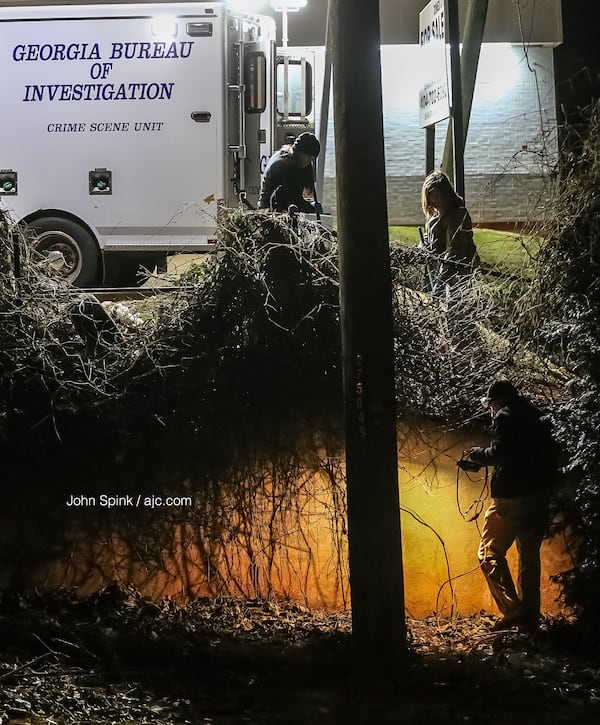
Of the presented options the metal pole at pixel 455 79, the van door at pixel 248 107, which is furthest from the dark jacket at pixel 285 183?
the van door at pixel 248 107

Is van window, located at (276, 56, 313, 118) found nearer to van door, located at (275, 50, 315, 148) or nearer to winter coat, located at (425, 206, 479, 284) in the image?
van door, located at (275, 50, 315, 148)

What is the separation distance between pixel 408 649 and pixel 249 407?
1820 mm

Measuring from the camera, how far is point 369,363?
4988 mm

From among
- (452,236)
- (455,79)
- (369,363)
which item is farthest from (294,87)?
(369,363)

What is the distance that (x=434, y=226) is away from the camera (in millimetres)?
6594

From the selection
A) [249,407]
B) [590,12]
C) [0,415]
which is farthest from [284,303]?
[590,12]

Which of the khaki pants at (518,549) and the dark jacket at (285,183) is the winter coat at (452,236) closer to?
the dark jacket at (285,183)

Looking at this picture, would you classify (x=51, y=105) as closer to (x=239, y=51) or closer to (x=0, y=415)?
(x=239, y=51)

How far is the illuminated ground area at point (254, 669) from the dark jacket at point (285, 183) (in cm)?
308

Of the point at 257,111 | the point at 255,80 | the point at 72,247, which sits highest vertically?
the point at 255,80

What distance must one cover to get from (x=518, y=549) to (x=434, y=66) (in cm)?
452

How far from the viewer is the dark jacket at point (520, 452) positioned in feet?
17.7

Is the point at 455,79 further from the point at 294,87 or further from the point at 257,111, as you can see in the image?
the point at 294,87

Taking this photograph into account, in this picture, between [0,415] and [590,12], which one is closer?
[0,415]
